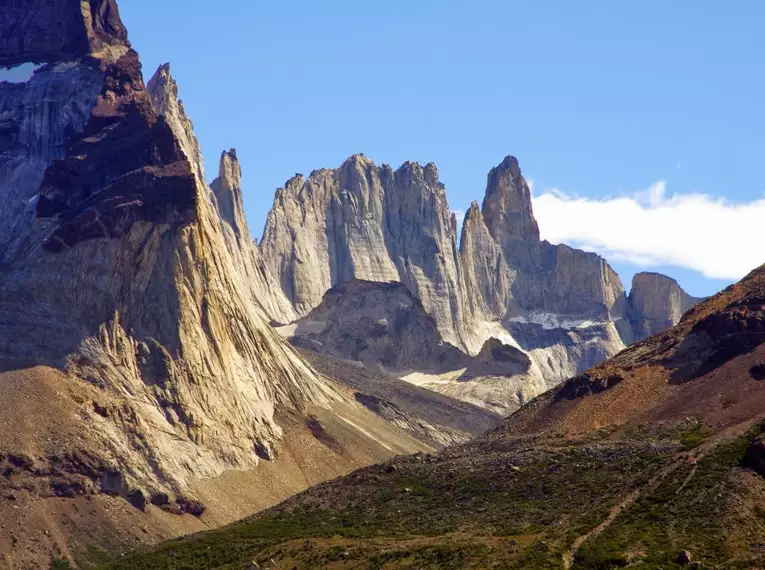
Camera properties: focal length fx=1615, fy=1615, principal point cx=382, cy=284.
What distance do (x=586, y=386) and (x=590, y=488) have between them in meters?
34.8

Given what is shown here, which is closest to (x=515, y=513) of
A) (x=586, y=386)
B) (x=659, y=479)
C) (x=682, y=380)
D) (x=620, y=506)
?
(x=620, y=506)

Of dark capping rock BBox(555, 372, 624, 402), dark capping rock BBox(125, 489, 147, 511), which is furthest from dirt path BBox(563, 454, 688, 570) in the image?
dark capping rock BBox(125, 489, 147, 511)

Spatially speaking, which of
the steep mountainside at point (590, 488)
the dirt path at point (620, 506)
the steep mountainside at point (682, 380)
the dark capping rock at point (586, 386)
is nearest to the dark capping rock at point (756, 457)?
the steep mountainside at point (590, 488)

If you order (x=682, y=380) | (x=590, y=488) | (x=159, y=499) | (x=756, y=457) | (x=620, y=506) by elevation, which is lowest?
(x=620, y=506)

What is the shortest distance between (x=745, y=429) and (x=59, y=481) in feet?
278

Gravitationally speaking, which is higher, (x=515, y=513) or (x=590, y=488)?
(x=590, y=488)

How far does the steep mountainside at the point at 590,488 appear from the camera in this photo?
111812 millimetres

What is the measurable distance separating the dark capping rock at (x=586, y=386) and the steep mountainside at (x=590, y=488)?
22 centimetres

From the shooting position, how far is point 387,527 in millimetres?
129125

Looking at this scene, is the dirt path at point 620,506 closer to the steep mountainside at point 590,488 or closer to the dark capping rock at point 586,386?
the steep mountainside at point 590,488

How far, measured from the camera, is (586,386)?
15850cm

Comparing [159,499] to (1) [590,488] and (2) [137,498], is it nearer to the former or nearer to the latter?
(2) [137,498]

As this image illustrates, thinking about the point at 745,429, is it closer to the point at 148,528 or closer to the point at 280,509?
the point at 280,509

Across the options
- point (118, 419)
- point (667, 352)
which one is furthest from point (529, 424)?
point (118, 419)
